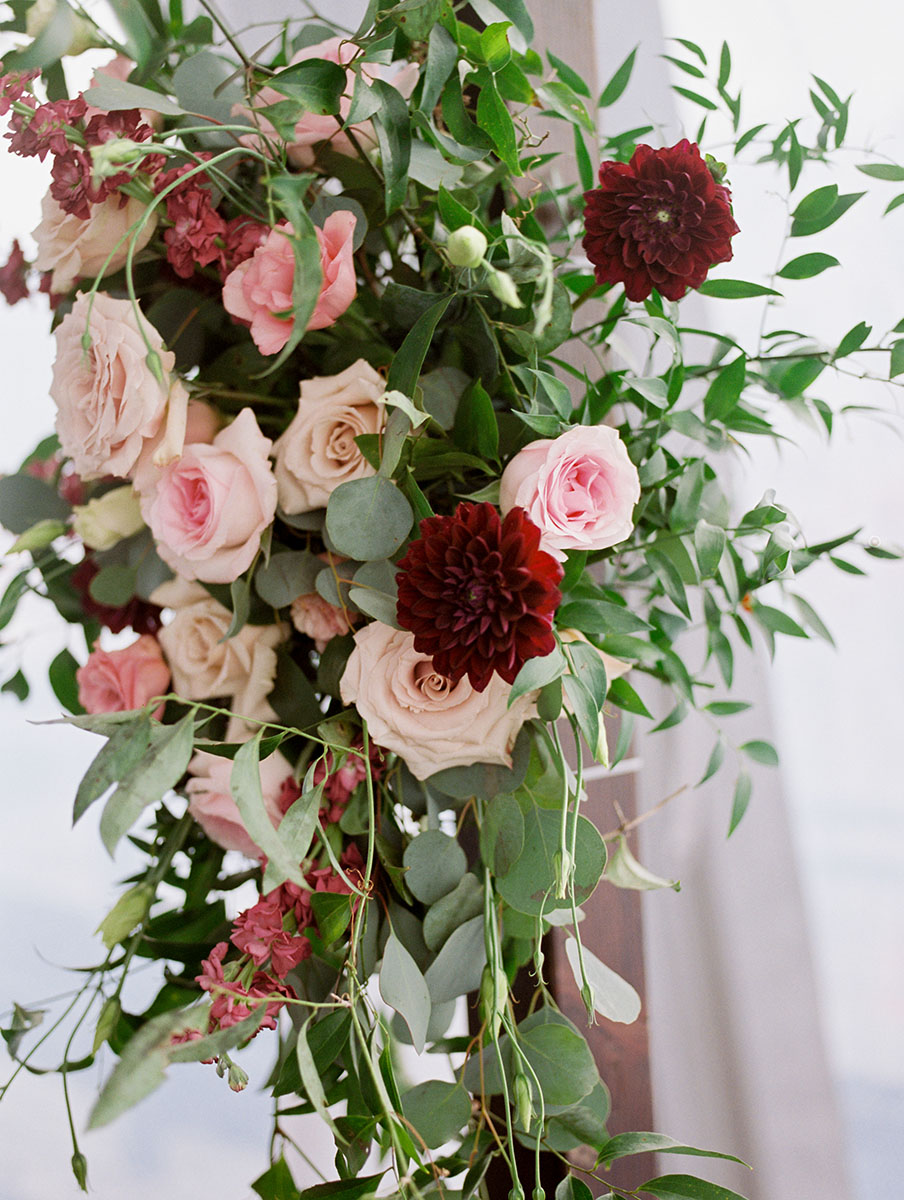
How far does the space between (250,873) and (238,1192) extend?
36 cm

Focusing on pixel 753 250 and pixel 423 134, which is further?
pixel 753 250

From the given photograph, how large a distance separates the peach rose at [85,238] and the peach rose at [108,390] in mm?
30

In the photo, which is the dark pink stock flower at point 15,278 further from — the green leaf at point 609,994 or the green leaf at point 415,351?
the green leaf at point 609,994

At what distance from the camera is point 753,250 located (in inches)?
24.4

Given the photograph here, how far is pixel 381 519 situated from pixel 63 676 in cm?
33

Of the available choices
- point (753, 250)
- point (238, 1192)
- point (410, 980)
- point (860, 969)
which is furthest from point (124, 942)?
point (753, 250)

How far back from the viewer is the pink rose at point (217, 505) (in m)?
0.42

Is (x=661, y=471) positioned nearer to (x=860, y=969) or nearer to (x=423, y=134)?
(x=423, y=134)

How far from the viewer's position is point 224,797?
466 millimetres

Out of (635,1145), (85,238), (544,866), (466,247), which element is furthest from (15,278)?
(635,1145)

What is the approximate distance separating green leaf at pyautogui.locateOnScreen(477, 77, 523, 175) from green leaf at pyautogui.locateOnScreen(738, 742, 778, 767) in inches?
14.4

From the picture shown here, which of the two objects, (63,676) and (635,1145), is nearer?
(635,1145)

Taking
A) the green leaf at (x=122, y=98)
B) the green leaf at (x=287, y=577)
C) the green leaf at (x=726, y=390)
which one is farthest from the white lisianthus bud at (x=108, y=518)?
the green leaf at (x=726, y=390)

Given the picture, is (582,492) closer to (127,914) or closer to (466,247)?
(466,247)
